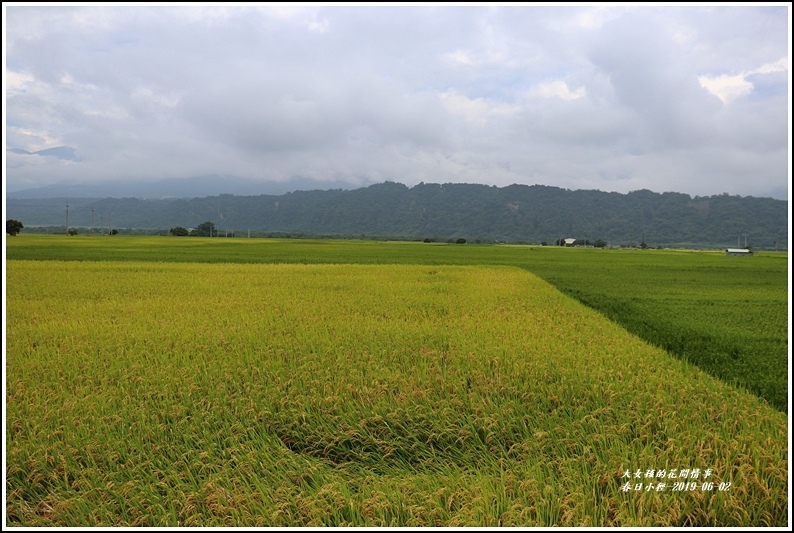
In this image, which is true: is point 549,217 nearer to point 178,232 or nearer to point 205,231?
point 205,231

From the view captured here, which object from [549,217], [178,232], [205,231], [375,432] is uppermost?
[549,217]

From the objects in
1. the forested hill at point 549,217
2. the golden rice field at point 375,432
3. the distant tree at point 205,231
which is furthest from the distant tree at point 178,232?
the golden rice field at point 375,432

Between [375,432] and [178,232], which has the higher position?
[178,232]

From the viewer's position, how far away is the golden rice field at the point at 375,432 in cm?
303

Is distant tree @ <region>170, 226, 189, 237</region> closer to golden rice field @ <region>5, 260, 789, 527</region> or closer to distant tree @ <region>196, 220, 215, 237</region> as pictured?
distant tree @ <region>196, 220, 215, 237</region>

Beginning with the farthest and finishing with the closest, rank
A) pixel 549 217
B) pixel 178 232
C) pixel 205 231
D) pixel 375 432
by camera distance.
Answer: pixel 549 217 → pixel 205 231 → pixel 178 232 → pixel 375 432

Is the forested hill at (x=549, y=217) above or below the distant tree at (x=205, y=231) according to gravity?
above

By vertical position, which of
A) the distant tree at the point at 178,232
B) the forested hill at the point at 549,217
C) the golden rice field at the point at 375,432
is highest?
the forested hill at the point at 549,217

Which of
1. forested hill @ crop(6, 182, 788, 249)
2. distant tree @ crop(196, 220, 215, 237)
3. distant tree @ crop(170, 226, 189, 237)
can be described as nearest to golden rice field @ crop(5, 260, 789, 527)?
forested hill @ crop(6, 182, 788, 249)

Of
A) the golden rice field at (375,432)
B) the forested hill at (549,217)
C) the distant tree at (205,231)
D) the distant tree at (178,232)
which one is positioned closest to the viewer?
the golden rice field at (375,432)

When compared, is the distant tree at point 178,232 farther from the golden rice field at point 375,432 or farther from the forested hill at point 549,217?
the golden rice field at point 375,432

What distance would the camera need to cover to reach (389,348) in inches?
274

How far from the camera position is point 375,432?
4246 millimetres

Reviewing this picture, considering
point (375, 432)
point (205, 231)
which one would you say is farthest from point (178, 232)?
point (375, 432)
